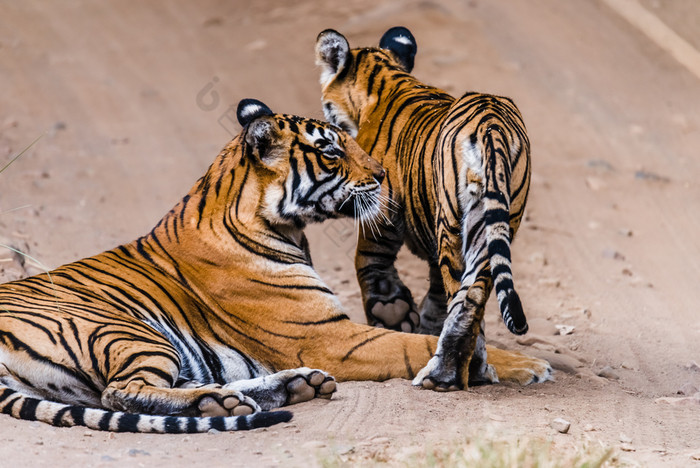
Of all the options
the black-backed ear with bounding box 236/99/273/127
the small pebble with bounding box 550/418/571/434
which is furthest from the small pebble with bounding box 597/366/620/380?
the black-backed ear with bounding box 236/99/273/127

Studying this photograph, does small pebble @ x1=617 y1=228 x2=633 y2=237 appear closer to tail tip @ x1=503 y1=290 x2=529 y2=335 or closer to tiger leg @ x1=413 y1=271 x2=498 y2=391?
tiger leg @ x1=413 y1=271 x2=498 y2=391

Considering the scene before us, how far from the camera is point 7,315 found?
158 inches

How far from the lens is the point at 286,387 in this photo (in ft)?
13.6

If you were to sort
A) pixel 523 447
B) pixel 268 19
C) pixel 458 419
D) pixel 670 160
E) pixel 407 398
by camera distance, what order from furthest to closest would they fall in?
pixel 268 19
pixel 670 160
pixel 407 398
pixel 458 419
pixel 523 447

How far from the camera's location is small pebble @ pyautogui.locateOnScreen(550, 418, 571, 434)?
3.75 metres

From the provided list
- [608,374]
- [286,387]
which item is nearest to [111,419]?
[286,387]

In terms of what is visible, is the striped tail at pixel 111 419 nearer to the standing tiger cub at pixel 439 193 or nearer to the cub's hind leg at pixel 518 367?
the standing tiger cub at pixel 439 193

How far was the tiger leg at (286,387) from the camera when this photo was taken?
13.5ft

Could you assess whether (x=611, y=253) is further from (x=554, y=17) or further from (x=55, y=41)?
(x=55, y=41)

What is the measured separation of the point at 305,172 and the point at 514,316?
1346 mm

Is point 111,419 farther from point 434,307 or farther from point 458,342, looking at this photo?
point 434,307

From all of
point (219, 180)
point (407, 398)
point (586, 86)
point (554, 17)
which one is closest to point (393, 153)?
point (219, 180)

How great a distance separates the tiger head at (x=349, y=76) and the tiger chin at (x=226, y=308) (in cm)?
94

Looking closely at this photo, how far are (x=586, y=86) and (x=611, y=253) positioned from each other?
331 centimetres
